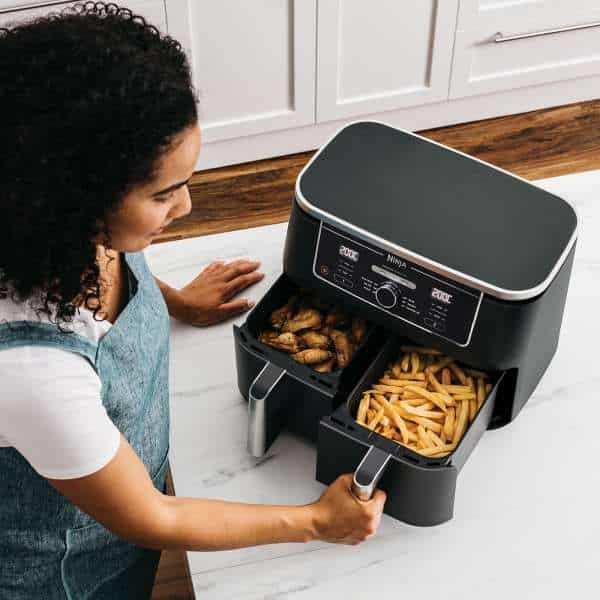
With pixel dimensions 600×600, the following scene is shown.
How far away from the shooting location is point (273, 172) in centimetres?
301

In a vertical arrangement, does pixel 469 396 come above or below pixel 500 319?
below

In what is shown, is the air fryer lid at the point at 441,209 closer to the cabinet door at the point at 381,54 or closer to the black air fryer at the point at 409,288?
the black air fryer at the point at 409,288

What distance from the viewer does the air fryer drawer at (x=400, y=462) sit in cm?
112

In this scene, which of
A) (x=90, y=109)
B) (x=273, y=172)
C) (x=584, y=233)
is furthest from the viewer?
(x=273, y=172)

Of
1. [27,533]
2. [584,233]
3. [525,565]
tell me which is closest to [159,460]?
[27,533]

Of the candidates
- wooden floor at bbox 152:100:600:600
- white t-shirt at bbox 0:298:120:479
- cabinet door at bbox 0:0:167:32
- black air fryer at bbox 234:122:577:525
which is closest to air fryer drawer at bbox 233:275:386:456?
black air fryer at bbox 234:122:577:525

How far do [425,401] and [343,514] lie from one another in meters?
0.18

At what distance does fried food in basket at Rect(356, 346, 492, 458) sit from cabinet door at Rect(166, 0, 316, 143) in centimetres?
162

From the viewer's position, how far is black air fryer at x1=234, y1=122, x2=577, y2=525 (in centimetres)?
114

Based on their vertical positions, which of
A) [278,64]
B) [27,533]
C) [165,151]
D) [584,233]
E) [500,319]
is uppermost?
[165,151]

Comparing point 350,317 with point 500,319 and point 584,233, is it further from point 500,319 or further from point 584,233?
point 584,233

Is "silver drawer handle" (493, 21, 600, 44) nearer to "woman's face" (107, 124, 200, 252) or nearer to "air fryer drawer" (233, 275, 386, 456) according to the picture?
"air fryer drawer" (233, 275, 386, 456)

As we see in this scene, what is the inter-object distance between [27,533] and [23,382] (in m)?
0.35

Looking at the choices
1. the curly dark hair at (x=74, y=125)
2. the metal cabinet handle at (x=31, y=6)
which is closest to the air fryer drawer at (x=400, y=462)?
the curly dark hair at (x=74, y=125)
